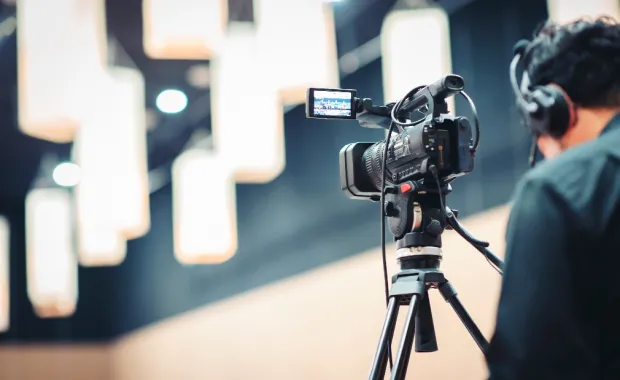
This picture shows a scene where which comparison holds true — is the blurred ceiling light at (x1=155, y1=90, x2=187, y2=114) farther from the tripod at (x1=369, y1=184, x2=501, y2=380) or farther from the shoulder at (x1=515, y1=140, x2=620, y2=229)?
the shoulder at (x1=515, y1=140, x2=620, y2=229)

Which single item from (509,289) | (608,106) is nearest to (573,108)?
(608,106)

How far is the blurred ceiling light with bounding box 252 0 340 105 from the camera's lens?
2.05m

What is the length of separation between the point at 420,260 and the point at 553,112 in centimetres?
72

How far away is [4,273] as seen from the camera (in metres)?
7.38

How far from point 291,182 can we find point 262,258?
0.63 metres

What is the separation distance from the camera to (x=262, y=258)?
5117 mm

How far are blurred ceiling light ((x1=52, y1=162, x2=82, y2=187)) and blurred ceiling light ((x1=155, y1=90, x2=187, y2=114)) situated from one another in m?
1.73

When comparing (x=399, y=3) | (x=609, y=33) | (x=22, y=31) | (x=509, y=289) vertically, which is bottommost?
(x=509, y=289)

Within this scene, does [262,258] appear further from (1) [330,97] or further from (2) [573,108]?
(2) [573,108]

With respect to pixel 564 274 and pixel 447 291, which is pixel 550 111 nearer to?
pixel 564 274

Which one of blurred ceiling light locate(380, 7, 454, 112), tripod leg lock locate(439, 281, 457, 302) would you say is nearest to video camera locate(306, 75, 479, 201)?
blurred ceiling light locate(380, 7, 454, 112)

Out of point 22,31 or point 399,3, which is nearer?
point 22,31

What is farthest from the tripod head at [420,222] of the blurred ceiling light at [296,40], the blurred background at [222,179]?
the blurred ceiling light at [296,40]

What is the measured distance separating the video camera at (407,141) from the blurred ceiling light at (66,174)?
18.9ft
